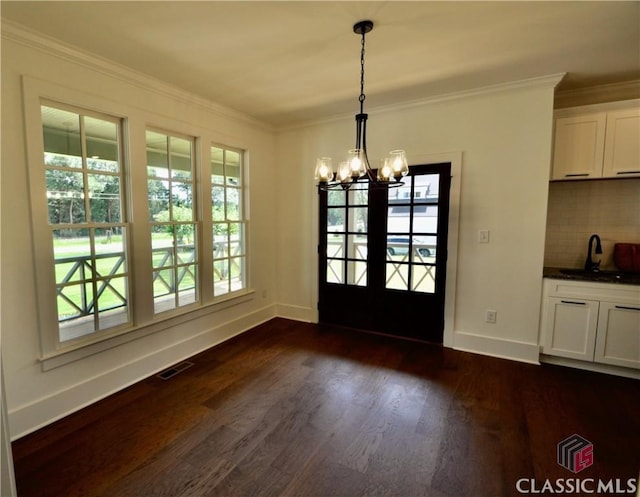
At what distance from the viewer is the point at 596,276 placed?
112 inches

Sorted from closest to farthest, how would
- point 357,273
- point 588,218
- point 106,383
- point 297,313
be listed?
point 106,383
point 588,218
point 357,273
point 297,313

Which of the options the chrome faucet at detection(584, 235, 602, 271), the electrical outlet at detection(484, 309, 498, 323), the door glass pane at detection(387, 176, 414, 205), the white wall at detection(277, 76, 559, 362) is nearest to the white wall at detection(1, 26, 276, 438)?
the door glass pane at detection(387, 176, 414, 205)

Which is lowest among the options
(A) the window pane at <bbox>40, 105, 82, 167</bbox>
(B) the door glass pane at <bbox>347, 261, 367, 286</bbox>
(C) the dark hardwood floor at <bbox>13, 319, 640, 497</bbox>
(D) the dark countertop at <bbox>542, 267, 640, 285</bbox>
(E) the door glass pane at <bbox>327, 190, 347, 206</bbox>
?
(C) the dark hardwood floor at <bbox>13, 319, 640, 497</bbox>

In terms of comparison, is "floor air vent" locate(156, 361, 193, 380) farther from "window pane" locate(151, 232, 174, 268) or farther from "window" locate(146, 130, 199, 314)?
"window pane" locate(151, 232, 174, 268)

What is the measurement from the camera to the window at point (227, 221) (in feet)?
11.6

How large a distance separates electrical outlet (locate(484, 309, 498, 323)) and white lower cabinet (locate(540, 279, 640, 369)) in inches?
15.4

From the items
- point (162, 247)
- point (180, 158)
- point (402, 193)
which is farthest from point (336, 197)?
point (162, 247)

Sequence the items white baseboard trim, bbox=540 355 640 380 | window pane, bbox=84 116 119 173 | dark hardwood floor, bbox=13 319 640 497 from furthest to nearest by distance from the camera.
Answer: white baseboard trim, bbox=540 355 640 380, window pane, bbox=84 116 119 173, dark hardwood floor, bbox=13 319 640 497

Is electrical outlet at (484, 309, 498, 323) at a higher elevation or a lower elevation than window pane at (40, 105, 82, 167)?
lower

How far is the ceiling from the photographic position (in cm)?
186

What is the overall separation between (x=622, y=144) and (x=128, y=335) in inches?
180

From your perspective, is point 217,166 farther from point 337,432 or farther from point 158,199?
point 337,432

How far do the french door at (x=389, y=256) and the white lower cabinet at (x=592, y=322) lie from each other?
3.17 ft

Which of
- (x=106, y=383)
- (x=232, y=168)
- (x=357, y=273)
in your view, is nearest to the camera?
(x=106, y=383)
